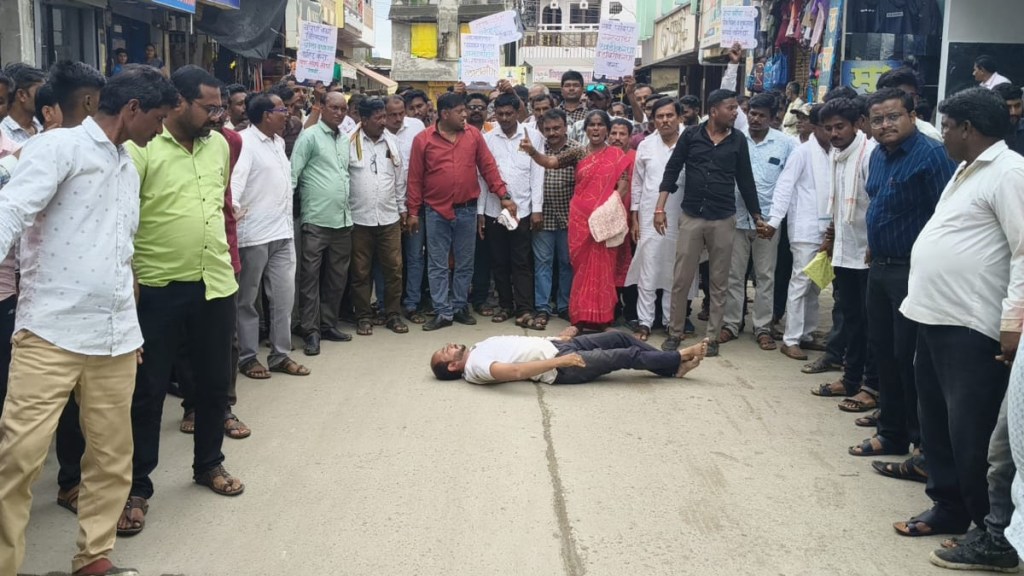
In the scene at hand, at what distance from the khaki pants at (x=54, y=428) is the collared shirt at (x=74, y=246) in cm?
8

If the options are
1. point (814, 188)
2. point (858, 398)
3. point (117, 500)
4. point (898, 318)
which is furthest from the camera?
point (814, 188)

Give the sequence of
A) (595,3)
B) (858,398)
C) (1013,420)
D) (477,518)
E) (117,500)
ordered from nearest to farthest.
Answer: (1013,420) → (117,500) → (477,518) → (858,398) → (595,3)

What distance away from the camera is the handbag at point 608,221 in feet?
26.3

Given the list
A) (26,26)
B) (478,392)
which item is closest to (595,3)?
(26,26)

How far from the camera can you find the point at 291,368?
22.4ft

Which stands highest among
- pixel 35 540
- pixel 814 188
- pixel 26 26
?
pixel 26 26

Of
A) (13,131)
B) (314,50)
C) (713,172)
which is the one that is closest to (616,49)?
(314,50)

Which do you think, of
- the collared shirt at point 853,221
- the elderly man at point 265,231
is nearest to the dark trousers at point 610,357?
the collared shirt at point 853,221

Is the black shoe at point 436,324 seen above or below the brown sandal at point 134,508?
above

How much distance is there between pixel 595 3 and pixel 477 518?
51149mm

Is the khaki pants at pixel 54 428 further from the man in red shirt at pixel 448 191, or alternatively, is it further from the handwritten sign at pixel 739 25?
the handwritten sign at pixel 739 25

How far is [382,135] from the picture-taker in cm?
816

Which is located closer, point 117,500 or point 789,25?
point 117,500

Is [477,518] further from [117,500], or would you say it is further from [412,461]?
[117,500]
